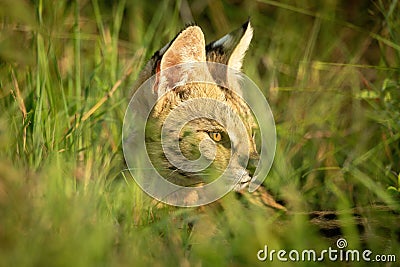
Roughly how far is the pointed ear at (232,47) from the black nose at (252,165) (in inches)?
25.5

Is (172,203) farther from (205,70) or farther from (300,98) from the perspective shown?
(300,98)

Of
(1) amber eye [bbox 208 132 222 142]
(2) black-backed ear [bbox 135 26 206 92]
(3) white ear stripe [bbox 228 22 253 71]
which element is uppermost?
(3) white ear stripe [bbox 228 22 253 71]

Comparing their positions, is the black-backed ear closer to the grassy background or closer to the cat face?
the cat face

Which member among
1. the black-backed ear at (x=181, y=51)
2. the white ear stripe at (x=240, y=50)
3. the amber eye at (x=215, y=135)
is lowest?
the amber eye at (x=215, y=135)

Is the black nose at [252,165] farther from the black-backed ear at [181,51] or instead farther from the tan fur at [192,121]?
the black-backed ear at [181,51]

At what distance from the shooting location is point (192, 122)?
3.51 m

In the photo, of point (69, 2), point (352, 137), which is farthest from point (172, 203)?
point (69, 2)

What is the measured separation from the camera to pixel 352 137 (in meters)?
4.33

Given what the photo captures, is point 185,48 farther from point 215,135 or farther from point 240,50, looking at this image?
point 240,50

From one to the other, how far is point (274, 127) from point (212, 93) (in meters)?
0.58

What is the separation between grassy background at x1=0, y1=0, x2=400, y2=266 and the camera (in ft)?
8.60

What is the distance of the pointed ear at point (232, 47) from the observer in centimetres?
383

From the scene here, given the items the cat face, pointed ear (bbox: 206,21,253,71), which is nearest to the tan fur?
the cat face

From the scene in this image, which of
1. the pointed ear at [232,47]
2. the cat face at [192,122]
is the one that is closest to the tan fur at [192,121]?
the cat face at [192,122]
